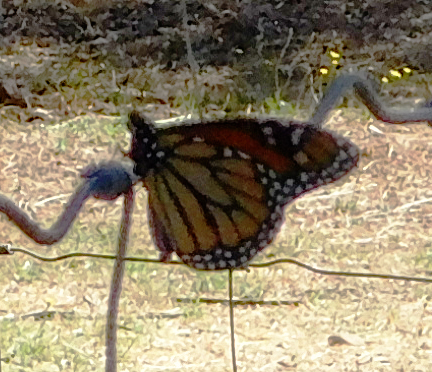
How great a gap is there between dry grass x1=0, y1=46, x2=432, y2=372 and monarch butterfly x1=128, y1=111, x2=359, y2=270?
3 centimetres

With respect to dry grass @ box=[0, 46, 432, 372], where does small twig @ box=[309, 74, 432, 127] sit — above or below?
above

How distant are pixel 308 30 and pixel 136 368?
567mm

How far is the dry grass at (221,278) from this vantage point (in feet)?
1.68

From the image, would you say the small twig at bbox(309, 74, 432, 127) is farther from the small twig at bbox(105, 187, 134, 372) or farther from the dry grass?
the small twig at bbox(105, 187, 134, 372)

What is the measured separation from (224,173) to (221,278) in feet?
0.54

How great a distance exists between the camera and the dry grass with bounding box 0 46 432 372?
51cm

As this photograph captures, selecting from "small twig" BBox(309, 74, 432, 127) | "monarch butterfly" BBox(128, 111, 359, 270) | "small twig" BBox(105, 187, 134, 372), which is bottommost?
"small twig" BBox(105, 187, 134, 372)

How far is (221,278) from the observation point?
0.52m

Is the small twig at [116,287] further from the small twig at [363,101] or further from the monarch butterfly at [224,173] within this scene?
the small twig at [363,101]

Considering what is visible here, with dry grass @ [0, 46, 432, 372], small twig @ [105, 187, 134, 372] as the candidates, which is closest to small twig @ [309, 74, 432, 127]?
dry grass @ [0, 46, 432, 372]

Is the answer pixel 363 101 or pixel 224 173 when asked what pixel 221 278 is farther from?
pixel 363 101

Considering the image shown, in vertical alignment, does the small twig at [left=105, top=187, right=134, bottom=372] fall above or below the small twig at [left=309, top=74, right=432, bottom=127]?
below

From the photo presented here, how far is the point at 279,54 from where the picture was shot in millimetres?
504

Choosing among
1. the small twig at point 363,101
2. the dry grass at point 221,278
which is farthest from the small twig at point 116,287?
the small twig at point 363,101
